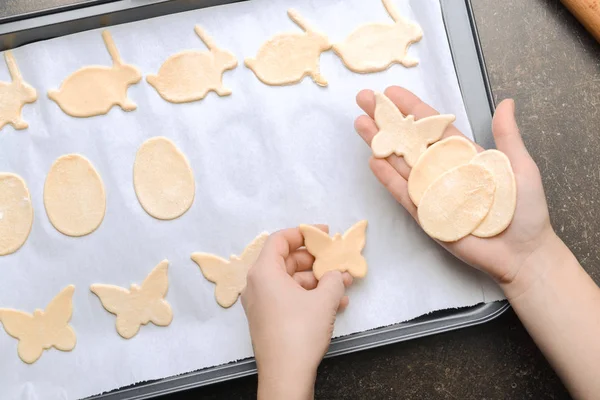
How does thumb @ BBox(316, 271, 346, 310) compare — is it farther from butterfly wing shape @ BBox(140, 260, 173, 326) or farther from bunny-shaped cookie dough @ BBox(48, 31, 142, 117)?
bunny-shaped cookie dough @ BBox(48, 31, 142, 117)

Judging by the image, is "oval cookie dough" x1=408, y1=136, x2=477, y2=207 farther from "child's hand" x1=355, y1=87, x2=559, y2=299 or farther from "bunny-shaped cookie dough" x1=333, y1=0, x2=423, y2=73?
"bunny-shaped cookie dough" x1=333, y1=0, x2=423, y2=73

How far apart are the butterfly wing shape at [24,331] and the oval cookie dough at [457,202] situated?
0.55 m

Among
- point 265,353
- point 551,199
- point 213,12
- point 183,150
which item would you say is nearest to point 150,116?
point 183,150

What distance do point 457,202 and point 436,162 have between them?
6 centimetres

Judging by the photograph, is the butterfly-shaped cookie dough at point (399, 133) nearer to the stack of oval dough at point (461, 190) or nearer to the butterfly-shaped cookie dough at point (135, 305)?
the stack of oval dough at point (461, 190)

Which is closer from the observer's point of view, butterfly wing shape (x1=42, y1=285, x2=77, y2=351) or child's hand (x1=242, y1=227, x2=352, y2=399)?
child's hand (x1=242, y1=227, x2=352, y2=399)

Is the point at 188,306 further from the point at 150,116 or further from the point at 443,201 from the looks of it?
the point at 443,201

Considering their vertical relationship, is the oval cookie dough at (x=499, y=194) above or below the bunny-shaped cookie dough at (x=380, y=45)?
below

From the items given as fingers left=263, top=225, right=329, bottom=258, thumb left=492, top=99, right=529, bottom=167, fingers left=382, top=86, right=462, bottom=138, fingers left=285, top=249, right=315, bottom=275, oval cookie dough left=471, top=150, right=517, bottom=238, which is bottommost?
fingers left=285, top=249, right=315, bottom=275

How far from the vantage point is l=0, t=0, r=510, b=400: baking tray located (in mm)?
773

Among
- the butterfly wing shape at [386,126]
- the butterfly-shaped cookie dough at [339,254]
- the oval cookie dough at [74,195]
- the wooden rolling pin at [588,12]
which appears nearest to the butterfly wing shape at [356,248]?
the butterfly-shaped cookie dough at [339,254]

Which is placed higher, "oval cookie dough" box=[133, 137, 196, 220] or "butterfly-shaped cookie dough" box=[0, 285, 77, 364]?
"oval cookie dough" box=[133, 137, 196, 220]

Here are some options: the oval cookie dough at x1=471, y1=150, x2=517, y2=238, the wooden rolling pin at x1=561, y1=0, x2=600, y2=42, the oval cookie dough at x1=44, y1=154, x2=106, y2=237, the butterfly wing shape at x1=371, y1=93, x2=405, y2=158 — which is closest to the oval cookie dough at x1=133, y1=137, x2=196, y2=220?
the oval cookie dough at x1=44, y1=154, x2=106, y2=237

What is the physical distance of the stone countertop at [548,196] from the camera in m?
0.82
